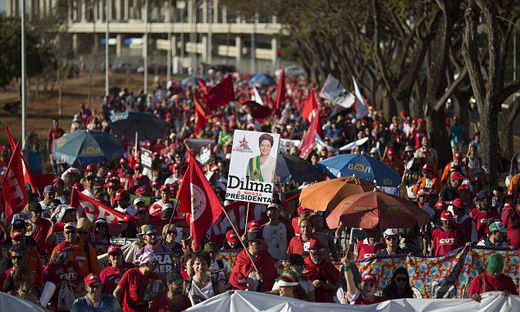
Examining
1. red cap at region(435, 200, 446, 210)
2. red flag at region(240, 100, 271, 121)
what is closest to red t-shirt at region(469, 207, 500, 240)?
red cap at region(435, 200, 446, 210)

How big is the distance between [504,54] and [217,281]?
60.6ft

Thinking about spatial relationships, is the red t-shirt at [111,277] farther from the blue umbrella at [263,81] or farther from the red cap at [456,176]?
the blue umbrella at [263,81]

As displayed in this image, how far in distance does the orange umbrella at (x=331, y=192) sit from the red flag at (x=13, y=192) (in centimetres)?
322

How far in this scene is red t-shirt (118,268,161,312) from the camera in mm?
9906

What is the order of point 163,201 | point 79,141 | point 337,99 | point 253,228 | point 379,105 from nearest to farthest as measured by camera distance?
point 253,228 → point 163,201 → point 79,141 → point 337,99 → point 379,105

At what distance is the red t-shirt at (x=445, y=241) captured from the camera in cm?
1285

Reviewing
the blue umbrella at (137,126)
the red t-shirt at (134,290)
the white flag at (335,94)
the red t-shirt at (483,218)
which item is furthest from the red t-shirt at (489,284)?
the white flag at (335,94)

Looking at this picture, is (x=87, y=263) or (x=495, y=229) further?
A: (x=495, y=229)

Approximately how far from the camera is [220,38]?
500 ft

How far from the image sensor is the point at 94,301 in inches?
359

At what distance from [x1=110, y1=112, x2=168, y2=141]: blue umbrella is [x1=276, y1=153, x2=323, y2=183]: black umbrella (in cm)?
764

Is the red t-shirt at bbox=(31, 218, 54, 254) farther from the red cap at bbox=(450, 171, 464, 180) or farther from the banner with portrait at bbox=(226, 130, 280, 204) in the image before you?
the red cap at bbox=(450, 171, 464, 180)

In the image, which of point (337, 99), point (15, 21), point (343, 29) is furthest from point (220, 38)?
point (337, 99)

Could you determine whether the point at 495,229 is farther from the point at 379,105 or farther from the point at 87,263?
the point at 379,105
